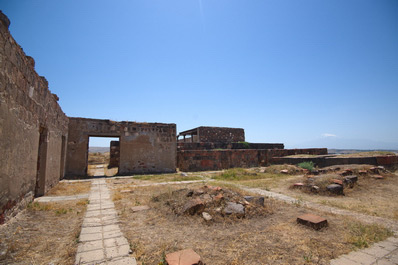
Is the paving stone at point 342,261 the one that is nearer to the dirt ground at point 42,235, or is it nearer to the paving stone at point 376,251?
the paving stone at point 376,251

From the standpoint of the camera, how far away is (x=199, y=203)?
4.21 metres

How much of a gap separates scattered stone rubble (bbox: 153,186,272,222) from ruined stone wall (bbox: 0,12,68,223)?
2921 mm

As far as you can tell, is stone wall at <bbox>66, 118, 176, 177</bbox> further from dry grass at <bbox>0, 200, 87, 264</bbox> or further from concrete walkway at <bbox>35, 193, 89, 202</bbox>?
dry grass at <bbox>0, 200, 87, 264</bbox>

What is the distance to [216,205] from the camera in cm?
431

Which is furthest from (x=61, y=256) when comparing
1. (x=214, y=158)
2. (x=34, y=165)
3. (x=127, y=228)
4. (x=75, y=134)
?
(x=214, y=158)

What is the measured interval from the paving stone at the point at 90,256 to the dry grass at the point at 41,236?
0.07 meters

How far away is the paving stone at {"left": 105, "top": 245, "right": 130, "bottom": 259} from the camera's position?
8.50 ft

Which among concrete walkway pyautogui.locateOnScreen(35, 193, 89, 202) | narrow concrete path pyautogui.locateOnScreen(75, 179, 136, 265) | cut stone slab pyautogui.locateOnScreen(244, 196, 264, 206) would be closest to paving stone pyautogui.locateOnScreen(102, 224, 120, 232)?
narrow concrete path pyautogui.locateOnScreen(75, 179, 136, 265)

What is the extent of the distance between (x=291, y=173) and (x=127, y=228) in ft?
28.9

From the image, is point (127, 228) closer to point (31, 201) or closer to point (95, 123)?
point (31, 201)

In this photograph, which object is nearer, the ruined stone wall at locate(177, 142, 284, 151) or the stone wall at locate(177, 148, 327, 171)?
the stone wall at locate(177, 148, 327, 171)

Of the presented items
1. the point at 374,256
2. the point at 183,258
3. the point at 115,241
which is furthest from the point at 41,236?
the point at 374,256

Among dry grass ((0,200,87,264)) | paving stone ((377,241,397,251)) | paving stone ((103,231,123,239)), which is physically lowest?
paving stone ((377,241,397,251))

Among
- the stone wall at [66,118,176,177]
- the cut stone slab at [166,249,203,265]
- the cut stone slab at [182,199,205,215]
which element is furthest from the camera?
the stone wall at [66,118,176,177]
